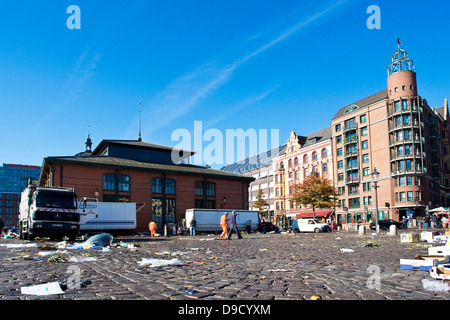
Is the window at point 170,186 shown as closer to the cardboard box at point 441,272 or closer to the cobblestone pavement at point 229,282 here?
the cobblestone pavement at point 229,282

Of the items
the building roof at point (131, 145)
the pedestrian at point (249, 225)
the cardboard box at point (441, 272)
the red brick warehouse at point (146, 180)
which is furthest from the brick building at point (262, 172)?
the cardboard box at point (441, 272)

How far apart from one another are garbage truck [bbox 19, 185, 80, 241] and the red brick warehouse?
62.1 feet

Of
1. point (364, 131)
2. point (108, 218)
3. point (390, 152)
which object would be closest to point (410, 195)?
point (390, 152)

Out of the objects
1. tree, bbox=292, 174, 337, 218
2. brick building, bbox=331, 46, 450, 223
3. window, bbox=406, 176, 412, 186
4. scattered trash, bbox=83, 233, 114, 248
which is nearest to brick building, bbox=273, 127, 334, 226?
brick building, bbox=331, 46, 450, 223

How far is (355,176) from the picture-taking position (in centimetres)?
6594

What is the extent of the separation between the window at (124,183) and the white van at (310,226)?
20.5 m

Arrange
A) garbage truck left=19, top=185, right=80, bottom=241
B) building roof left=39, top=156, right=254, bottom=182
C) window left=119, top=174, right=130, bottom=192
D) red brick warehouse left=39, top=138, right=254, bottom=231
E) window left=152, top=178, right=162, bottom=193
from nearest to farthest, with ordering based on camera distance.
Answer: garbage truck left=19, top=185, right=80, bottom=241
building roof left=39, top=156, right=254, bottom=182
red brick warehouse left=39, top=138, right=254, bottom=231
window left=119, top=174, right=130, bottom=192
window left=152, top=178, right=162, bottom=193

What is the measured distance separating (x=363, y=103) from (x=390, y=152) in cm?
1192

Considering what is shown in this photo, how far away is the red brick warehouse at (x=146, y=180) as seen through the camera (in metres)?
40.0

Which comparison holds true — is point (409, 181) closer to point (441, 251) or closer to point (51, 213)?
point (51, 213)

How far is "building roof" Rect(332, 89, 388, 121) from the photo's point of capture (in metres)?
64.4

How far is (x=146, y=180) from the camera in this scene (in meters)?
44.7

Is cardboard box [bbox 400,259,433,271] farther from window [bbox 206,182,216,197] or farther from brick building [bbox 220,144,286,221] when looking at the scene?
brick building [bbox 220,144,286,221]
